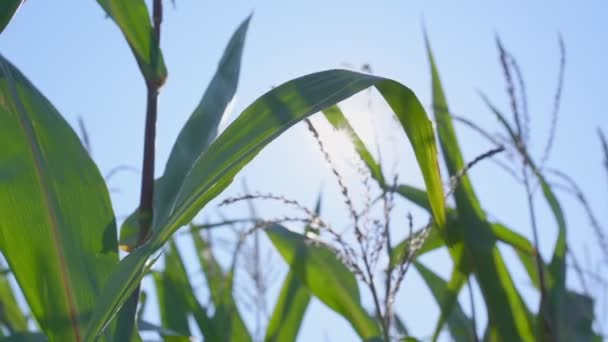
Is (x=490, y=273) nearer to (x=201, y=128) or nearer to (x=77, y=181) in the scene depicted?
(x=201, y=128)

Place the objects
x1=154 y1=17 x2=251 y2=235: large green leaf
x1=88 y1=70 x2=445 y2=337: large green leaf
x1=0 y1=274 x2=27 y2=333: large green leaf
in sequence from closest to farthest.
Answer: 1. x1=88 y1=70 x2=445 y2=337: large green leaf
2. x1=154 y1=17 x2=251 y2=235: large green leaf
3. x1=0 y1=274 x2=27 y2=333: large green leaf

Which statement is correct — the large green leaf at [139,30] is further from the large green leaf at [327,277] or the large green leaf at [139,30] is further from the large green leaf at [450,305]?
the large green leaf at [450,305]

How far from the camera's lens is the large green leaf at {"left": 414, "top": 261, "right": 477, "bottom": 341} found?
980 mm

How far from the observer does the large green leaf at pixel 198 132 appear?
0.67 m

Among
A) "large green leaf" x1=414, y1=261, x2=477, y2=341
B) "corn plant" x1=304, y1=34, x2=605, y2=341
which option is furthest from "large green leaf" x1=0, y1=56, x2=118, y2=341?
"large green leaf" x1=414, y1=261, x2=477, y2=341

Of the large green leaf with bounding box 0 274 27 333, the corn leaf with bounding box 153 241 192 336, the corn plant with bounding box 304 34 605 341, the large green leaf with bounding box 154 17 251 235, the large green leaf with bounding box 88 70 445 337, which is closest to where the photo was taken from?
the large green leaf with bounding box 88 70 445 337

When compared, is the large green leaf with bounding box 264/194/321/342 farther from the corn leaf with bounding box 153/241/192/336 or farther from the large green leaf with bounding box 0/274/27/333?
the large green leaf with bounding box 0/274/27/333

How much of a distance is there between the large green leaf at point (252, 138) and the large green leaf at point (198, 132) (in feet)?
0.24

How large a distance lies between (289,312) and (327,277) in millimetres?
81

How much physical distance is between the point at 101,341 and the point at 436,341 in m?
0.45

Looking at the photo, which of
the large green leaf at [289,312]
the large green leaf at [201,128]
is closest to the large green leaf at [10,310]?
the large green leaf at [289,312]

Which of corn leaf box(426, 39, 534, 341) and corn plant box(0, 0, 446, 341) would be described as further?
corn leaf box(426, 39, 534, 341)

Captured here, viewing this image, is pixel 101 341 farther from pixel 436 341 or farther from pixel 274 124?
pixel 436 341

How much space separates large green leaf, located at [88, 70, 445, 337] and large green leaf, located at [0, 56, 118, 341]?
6 cm
